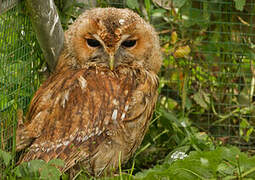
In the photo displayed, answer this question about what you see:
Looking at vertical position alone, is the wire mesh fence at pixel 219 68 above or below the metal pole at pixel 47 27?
below

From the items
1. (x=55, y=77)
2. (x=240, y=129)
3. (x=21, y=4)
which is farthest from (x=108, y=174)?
(x=240, y=129)

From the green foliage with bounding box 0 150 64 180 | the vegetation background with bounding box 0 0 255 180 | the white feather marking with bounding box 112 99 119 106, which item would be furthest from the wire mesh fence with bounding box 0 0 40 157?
the white feather marking with bounding box 112 99 119 106

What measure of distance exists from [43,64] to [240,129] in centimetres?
194

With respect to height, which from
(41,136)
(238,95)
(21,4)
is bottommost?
(238,95)

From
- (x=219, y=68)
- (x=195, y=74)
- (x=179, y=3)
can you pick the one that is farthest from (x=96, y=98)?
(x=219, y=68)

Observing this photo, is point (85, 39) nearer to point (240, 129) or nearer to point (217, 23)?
point (217, 23)

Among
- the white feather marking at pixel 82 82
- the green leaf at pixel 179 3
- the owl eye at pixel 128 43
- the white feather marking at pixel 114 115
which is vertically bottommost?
the white feather marking at pixel 114 115

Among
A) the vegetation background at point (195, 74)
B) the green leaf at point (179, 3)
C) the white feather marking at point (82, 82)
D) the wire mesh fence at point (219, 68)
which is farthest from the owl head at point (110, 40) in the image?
the wire mesh fence at point (219, 68)

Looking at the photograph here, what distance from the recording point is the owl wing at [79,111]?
2.80 meters

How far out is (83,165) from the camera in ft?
9.46

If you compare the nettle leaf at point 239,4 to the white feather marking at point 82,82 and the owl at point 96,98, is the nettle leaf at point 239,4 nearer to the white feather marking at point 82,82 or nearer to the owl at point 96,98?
the owl at point 96,98

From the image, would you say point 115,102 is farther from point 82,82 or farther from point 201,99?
point 201,99

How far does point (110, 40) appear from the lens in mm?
2971

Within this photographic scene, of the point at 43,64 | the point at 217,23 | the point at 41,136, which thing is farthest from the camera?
the point at 217,23
